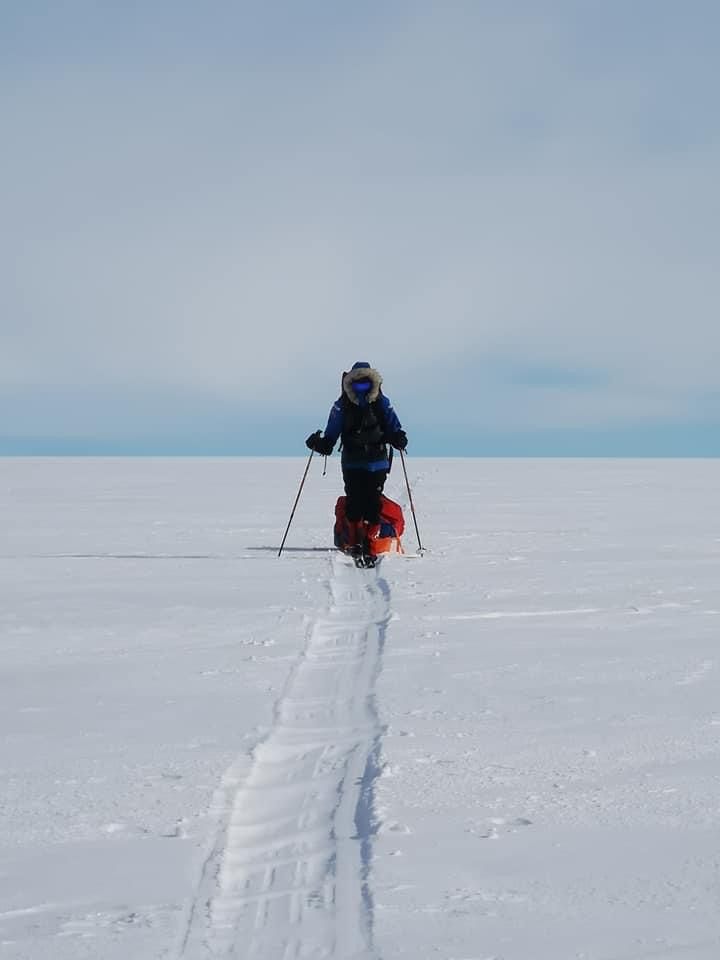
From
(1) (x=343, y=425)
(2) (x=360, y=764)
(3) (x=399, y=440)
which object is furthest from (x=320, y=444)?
(2) (x=360, y=764)

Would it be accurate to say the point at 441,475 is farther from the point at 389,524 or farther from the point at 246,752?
the point at 246,752

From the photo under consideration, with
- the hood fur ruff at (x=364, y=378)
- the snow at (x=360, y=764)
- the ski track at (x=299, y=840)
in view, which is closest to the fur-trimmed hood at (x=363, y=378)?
the hood fur ruff at (x=364, y=378)

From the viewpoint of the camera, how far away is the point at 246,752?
3.79m

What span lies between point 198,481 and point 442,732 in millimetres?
19153

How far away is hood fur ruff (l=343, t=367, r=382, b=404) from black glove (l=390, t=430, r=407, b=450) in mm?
364

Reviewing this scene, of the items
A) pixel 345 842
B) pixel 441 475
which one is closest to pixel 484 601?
pixel 345 842

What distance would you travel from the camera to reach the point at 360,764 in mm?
3654

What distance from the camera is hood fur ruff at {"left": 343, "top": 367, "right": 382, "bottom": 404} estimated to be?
31.2 feet

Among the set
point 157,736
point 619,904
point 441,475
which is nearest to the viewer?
point 619,904

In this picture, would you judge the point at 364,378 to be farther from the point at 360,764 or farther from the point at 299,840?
the point at 299,840

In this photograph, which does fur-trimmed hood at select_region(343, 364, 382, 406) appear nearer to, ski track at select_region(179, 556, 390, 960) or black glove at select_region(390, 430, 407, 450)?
black glove at select_region(390, 430, 407, 450)

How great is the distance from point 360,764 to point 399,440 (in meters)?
6.08

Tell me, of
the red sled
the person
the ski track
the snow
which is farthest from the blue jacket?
the ski track

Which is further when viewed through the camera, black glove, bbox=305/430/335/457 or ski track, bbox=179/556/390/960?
black glove, bbox=305/430/335/457
